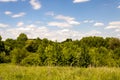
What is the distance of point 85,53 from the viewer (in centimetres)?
4834

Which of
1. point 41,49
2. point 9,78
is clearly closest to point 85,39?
point 41,49

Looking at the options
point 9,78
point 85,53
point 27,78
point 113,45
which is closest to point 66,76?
point 27,78

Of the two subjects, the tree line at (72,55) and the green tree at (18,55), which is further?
the green tree at (18,55)

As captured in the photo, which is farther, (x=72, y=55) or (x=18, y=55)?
(x=18, y=55)

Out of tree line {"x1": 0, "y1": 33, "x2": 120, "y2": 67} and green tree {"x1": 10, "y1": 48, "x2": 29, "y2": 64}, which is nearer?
tree line {"x1": 0, "y1": 33, "x2": 120, "y2": 67}

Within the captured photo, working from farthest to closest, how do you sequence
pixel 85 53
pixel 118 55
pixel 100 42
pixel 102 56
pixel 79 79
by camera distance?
pixel 100 42, pixel 118 55, pixel 102 56, pixel 85 53, pixel 79 79

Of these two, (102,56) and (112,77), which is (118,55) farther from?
(112,77)

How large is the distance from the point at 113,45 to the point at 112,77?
3294 inches

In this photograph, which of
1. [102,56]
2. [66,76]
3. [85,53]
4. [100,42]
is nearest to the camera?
[66,76]

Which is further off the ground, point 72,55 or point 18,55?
point 72,55

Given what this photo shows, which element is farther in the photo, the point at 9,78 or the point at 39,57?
the point at 39,57

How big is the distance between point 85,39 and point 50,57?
59444 millimetres

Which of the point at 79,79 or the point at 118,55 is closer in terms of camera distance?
the point at 79,79

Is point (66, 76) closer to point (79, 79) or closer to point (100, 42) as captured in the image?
point (79, 79)
